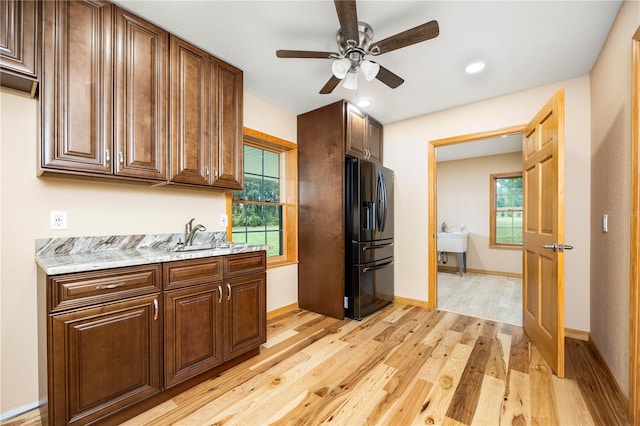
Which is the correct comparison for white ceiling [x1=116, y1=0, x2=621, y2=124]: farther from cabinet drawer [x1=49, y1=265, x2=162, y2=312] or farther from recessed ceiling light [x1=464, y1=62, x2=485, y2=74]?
cabinet drawer [x1=49, y1=265, x2=162, y2=312]

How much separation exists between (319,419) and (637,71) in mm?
2538

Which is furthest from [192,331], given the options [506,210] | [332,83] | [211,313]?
[506,210]

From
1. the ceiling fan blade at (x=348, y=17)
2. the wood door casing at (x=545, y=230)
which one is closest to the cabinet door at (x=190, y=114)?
the ceiling fan blade at (x=348, y=17)

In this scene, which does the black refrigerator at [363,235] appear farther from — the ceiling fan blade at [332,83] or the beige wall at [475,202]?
the beige wall at [475,202]

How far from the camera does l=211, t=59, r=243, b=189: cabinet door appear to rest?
2.27 metres

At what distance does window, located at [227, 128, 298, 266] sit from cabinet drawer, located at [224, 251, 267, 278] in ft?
2.53

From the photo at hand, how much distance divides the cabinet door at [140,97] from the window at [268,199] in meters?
1.03

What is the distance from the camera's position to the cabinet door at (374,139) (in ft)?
11.5

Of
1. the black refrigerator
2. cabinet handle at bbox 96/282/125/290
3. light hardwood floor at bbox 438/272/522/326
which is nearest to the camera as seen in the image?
cabinet handle at bbox 96/282/125/290

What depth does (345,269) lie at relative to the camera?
307 centimetres

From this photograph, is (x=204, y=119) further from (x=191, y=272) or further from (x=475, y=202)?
(x=475, y=202)

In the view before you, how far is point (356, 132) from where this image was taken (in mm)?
3246

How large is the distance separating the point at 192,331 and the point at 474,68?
3.08 meters

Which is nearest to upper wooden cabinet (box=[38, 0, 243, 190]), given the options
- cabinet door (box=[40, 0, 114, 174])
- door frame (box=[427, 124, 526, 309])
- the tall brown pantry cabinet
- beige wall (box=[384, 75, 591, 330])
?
cabinet door (box=[40, 0, 114, 174])
